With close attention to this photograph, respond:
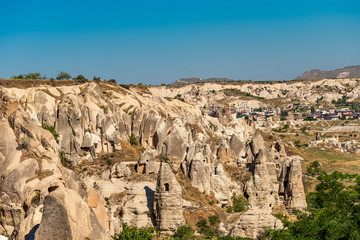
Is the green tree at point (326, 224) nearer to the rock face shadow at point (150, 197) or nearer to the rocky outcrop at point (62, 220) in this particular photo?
the rock face shadow at point (150, 197)

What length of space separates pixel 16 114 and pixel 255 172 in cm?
1901

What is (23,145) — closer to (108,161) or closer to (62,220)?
(108,161)

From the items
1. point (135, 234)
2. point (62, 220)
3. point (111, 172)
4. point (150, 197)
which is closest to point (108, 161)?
point (111, 172)

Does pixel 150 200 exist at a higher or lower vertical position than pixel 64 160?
lower

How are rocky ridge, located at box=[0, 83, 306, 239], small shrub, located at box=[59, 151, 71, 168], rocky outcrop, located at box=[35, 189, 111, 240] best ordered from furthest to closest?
small shrub, located at box=[59, 151, 71, 168] → rocky ridge, located at box=[0, 83, 306, 239] → rocky outcrop, located at box=[35, 189, 111, 240]

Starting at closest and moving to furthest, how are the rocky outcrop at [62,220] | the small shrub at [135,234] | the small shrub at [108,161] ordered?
the rocky outcrop at [62,220], the small shrub at [135,234], the small shrub at [108,161]

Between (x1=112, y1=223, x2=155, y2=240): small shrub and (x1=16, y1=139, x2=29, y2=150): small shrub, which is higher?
(x1=16, y1=139, x2=29, y2=150): small shrub

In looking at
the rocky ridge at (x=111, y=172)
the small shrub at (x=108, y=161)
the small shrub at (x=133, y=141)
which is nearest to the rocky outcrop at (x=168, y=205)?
the rocky ridge at (x=111, y=172)

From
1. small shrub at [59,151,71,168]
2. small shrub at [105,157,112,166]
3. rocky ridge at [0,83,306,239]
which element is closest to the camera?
rocky ridge at [0,83,306,239]

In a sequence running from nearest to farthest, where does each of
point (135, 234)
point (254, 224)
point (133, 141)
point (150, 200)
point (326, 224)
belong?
1. point (135, 234)
2. point (326, 224)
3. point (254, 224)
4. point (150, 200)
5. point (133, 141)

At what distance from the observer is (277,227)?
25.2m

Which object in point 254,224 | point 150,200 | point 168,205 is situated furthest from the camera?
point 150,200

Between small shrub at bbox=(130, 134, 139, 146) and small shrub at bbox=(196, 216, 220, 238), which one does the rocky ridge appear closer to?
small shrub at bbox=(130, 134, 139, 146)

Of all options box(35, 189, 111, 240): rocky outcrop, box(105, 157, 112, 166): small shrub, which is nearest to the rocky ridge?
box(35, 189, 111, 240): rocky outcrop
